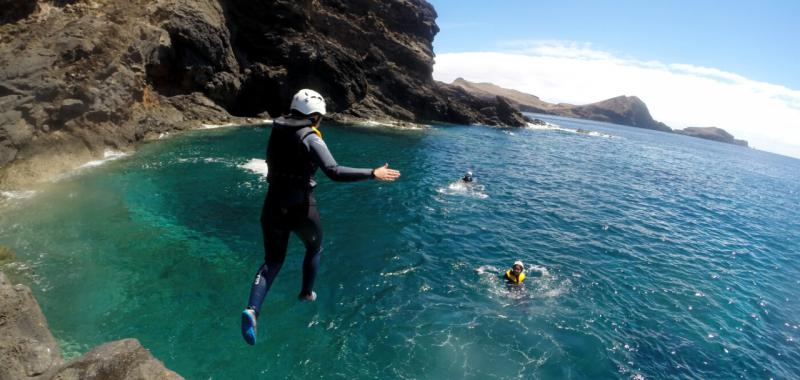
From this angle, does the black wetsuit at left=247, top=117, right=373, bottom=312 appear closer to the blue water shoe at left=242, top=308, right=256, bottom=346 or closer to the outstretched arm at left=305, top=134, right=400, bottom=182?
the outstretched arm at left=305, top=134, right=400, bottom=182

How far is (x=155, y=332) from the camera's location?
9656 mm

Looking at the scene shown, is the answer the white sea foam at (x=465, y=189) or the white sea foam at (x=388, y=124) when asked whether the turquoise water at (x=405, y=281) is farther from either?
the white sea foam at (x=388, y=124)

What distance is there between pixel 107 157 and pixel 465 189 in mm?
22861

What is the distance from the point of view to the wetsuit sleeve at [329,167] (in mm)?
4684

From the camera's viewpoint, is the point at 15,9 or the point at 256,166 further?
the point at 256,166

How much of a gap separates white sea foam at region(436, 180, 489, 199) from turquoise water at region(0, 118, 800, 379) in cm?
80

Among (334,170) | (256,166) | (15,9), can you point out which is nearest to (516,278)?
(334,170)

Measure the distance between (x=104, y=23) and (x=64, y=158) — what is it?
37.0 ft

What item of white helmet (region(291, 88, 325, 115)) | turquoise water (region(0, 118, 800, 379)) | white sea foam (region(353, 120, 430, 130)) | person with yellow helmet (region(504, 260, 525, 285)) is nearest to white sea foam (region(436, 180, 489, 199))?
turquoise water (region(0, 118, 800, 379))

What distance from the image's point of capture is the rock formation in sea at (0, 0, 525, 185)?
21000mm

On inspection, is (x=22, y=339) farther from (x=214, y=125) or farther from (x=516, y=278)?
(x=214, y=125)

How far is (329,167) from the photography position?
4.68 m

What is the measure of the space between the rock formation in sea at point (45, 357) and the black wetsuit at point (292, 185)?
2065 mm

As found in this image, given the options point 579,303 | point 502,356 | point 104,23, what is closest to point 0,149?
point 104,23
